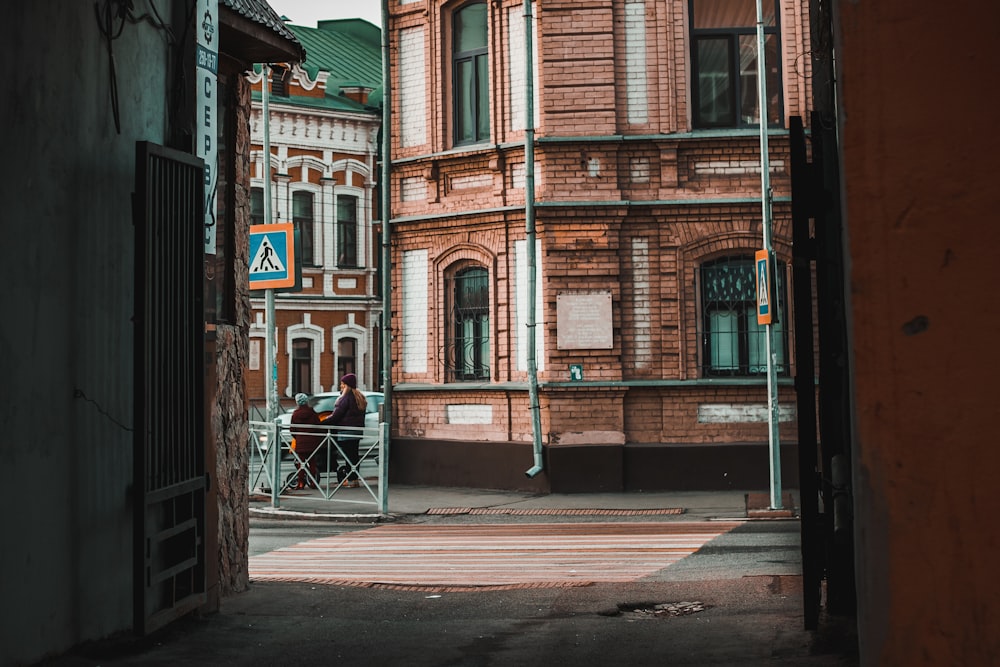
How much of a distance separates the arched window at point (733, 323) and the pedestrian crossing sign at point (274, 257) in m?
6.18

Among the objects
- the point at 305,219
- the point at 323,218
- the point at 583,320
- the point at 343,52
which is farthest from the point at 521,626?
the point at 343,52

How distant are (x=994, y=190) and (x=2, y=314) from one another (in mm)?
4352

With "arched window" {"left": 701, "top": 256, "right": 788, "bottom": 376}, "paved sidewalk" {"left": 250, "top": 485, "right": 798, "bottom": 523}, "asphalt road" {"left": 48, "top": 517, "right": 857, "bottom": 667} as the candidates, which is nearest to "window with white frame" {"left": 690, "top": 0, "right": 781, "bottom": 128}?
"arched window" {"left": 701, "top": 256, "right": 788, "bottom": 376}

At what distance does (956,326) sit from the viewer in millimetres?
4723

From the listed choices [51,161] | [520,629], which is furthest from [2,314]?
[520,629]

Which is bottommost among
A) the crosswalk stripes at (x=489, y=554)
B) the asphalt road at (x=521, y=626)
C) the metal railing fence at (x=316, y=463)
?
the crosswalk stripes at (x=489, y=554)

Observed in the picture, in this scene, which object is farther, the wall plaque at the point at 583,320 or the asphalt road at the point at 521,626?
the wall plaque at the point at 583,320

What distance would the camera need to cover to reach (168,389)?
7.90m

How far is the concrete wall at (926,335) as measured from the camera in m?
4.69

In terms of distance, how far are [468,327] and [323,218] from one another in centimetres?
2212

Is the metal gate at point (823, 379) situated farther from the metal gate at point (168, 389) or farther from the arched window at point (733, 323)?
the arched window at point (733, 323)

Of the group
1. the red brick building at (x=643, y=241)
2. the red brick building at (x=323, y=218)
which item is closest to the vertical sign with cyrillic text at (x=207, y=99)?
the red brick building at (x=643, y=241)

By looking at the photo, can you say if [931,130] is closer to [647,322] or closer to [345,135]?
[647,322]

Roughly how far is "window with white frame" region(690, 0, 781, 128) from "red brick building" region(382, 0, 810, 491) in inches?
0.8
